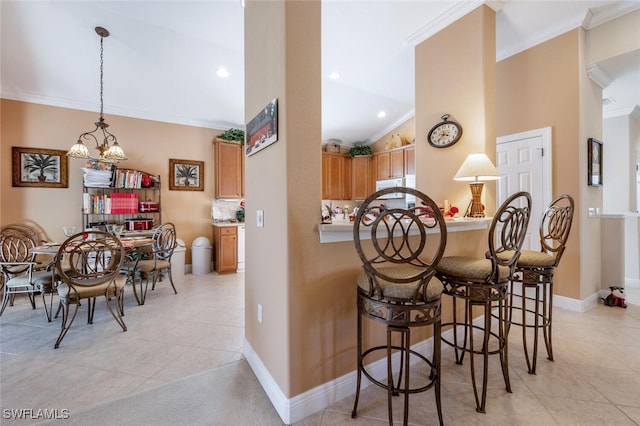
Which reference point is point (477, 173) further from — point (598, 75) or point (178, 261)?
point (178, 261)

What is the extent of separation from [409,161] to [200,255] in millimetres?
4380

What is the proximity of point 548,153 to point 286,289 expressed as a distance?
140 inches

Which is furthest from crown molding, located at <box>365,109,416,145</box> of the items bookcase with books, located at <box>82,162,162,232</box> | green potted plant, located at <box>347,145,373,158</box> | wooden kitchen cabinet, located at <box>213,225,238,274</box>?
bookcase with books, located at <box>82,162,162,232</box>

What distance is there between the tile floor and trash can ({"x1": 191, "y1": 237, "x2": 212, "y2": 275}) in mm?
1679

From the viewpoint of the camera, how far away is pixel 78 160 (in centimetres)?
416

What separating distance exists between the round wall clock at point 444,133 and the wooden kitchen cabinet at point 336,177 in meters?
3.39

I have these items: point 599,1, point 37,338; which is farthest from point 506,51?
point 37,338

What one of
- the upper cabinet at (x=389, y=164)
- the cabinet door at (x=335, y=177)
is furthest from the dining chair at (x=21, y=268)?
the upper cabinet at (x=389, y=164)

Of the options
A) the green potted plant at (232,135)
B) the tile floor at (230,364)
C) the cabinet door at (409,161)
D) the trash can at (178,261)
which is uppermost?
the green potted plant at (232,135)

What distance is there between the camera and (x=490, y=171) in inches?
89.0

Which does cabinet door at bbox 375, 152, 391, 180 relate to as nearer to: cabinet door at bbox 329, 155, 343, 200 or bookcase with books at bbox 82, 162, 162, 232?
cabinet door at bbox 329, 155, 343, 200

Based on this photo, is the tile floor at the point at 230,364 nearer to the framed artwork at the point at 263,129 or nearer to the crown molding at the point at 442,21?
the framed artwork at the point at 263,129

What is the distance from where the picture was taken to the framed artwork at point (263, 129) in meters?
1.56

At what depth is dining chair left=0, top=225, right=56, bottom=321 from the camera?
2904 millimetres
